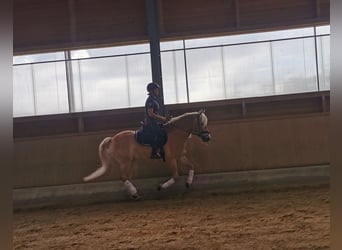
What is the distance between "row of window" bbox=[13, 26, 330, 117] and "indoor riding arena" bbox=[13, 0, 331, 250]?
0.7 inches

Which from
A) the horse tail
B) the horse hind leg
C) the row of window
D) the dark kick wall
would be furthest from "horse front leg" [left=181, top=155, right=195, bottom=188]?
the row of window

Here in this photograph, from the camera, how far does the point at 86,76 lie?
8.43m

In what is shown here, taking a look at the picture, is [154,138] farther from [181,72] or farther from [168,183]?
[181,72]

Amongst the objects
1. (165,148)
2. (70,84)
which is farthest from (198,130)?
(70,84)

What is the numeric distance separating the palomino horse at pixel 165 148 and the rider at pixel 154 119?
12cm

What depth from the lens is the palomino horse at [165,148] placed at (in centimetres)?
694

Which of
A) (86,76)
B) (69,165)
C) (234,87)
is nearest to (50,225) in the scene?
(69,165)

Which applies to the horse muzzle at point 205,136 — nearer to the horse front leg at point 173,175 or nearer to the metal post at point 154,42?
the horse front leg at point 173,175

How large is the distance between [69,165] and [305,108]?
4353mm

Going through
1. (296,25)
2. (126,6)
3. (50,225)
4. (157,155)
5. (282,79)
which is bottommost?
(50,225)

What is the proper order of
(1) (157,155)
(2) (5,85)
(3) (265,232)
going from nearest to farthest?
(2) (5,85) < (3) (265,232) < (1) (157,155)

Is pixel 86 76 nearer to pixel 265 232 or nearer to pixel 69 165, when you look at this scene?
pixel 69 165

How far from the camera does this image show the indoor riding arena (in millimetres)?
7281

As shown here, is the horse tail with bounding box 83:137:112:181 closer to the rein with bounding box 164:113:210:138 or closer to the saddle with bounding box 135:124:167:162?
the saddle with bounding box 135:124:167:162
